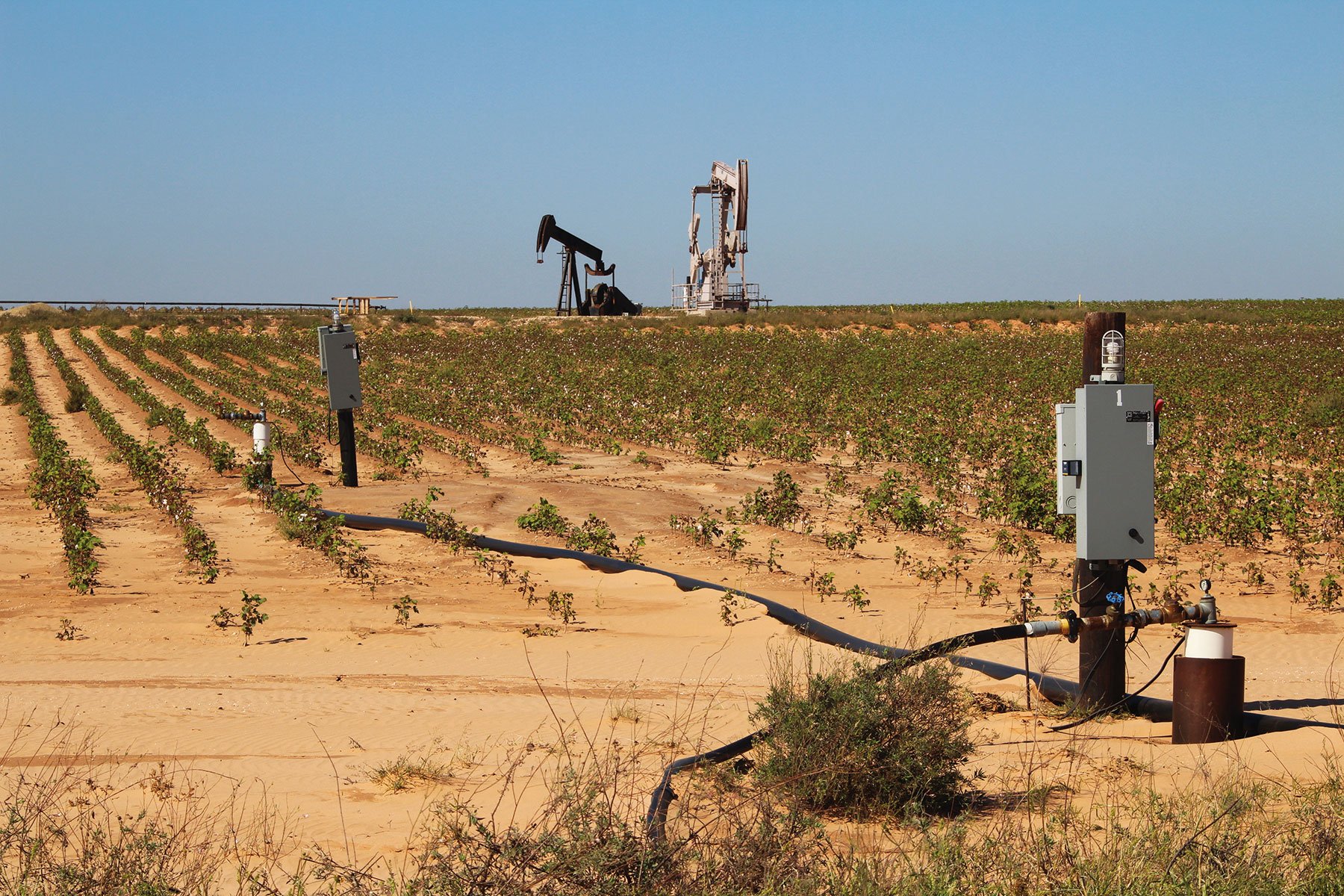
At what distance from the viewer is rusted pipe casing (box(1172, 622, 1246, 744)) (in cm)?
599

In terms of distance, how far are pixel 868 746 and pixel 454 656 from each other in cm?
394

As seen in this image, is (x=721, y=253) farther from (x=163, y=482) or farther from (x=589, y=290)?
(x=163, y=482)

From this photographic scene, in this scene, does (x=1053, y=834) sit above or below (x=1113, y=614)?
below

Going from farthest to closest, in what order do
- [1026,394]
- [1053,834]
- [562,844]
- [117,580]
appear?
[1026,394] → [117,580] → [1053,834] → [562,844]

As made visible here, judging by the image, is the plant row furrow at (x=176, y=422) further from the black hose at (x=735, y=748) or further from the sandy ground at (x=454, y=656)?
the black hose at (x=735, y=748)

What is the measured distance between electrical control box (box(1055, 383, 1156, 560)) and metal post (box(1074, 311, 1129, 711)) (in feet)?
0.48

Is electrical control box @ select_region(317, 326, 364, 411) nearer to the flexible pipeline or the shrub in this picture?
the shrub

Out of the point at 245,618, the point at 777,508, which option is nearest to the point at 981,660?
the point at 245,618

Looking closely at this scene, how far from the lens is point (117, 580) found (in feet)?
35.1

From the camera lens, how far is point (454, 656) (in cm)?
833

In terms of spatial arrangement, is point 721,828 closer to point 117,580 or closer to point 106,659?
point 106,659

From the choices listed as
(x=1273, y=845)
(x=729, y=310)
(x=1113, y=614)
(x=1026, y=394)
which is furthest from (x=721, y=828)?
(x=729, y=310)

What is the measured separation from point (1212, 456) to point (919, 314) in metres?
37.7

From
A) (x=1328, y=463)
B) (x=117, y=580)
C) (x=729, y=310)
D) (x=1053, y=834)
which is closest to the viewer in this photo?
(x=1053, y=834)
